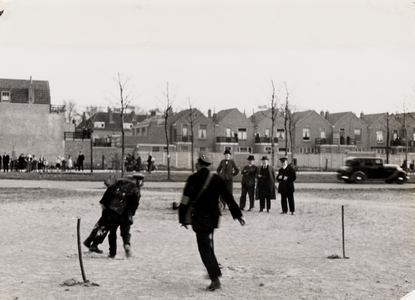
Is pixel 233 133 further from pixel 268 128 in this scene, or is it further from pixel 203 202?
pixel 203 202

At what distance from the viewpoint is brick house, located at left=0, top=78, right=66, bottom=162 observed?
6152mm

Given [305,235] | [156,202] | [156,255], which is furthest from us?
[156,202]

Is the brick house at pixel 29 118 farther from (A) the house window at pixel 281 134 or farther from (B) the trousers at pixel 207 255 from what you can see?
(A) the house window at pixel 281 134

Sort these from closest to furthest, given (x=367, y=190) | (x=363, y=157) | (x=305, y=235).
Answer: (x=363, y=157)
(x=305, y=235)
(x=367, y=190)

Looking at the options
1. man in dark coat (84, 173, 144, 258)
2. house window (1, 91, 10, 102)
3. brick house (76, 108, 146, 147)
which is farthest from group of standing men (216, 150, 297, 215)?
house window (1, 91, 10, 102)

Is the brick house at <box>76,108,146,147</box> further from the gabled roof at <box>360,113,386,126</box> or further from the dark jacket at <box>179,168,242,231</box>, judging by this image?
the gabled roof at <box>360,113,386,126</box>

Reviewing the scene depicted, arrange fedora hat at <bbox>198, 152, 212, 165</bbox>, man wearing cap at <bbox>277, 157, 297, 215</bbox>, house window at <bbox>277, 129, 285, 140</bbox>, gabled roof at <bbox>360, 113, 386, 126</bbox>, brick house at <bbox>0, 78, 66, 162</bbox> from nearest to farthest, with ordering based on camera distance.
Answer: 1. fedora hat at <bbox>198, 152, 212, 165</bbox>
2. brick house at <bbox>0, 78, 66, 162</bbox>
3. gabled roof at <bbox>360, 113, 386, 126</bbox>
4. house window at <bbox>277, 129, 285, 140</bbox>
5. man wearing cap at <bbox>277, 157, 297, 215</bbox>

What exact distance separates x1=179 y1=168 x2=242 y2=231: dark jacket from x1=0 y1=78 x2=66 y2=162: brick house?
202 cm

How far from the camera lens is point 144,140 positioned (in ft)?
36.4

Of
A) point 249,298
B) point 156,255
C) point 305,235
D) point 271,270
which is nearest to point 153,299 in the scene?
point 249,298

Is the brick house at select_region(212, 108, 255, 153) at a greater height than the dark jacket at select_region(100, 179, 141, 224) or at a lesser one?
greater

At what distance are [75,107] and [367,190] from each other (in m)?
11.4

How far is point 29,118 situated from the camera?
6680 mm

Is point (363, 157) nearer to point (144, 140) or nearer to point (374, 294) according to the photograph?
point (374, 294)
